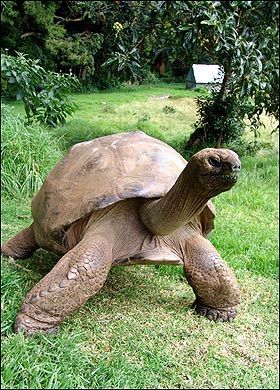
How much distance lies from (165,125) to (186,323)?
214 inches

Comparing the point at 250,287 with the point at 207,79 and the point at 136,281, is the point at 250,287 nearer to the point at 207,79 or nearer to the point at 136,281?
the point at 136,281

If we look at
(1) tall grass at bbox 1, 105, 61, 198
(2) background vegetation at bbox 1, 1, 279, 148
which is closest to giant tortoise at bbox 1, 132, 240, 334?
(2) background vegetation at bbox 1, 1, 279, 148

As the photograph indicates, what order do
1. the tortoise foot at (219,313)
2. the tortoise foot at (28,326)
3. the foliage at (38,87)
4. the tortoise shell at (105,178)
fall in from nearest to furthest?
the tortoise foot at (28,326), the tortoise shell at (105,178), the tortoise foot at (219,313), the foliage at (38,87)

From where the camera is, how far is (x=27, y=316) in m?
2.06

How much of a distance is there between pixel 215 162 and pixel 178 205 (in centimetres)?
30

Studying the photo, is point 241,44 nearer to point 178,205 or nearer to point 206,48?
point 206,48

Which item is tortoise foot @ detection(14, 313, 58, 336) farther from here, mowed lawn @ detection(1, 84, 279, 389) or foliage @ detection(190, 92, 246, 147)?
foliage @ detection(190, 92, 246, 147)

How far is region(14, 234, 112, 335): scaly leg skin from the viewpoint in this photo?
206cm

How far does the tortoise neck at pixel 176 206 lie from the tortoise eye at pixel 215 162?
0.31 ft

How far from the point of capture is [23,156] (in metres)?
4.46

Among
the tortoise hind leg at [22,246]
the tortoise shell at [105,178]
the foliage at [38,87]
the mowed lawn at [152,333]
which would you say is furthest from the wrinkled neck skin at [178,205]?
the foliage at [38,87]

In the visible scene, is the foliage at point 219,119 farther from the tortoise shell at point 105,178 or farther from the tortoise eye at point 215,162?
the tortoise eye at point 215,162

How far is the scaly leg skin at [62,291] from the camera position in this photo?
6.77ft

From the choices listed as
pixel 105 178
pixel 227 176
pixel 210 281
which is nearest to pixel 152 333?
pixel 210 281
